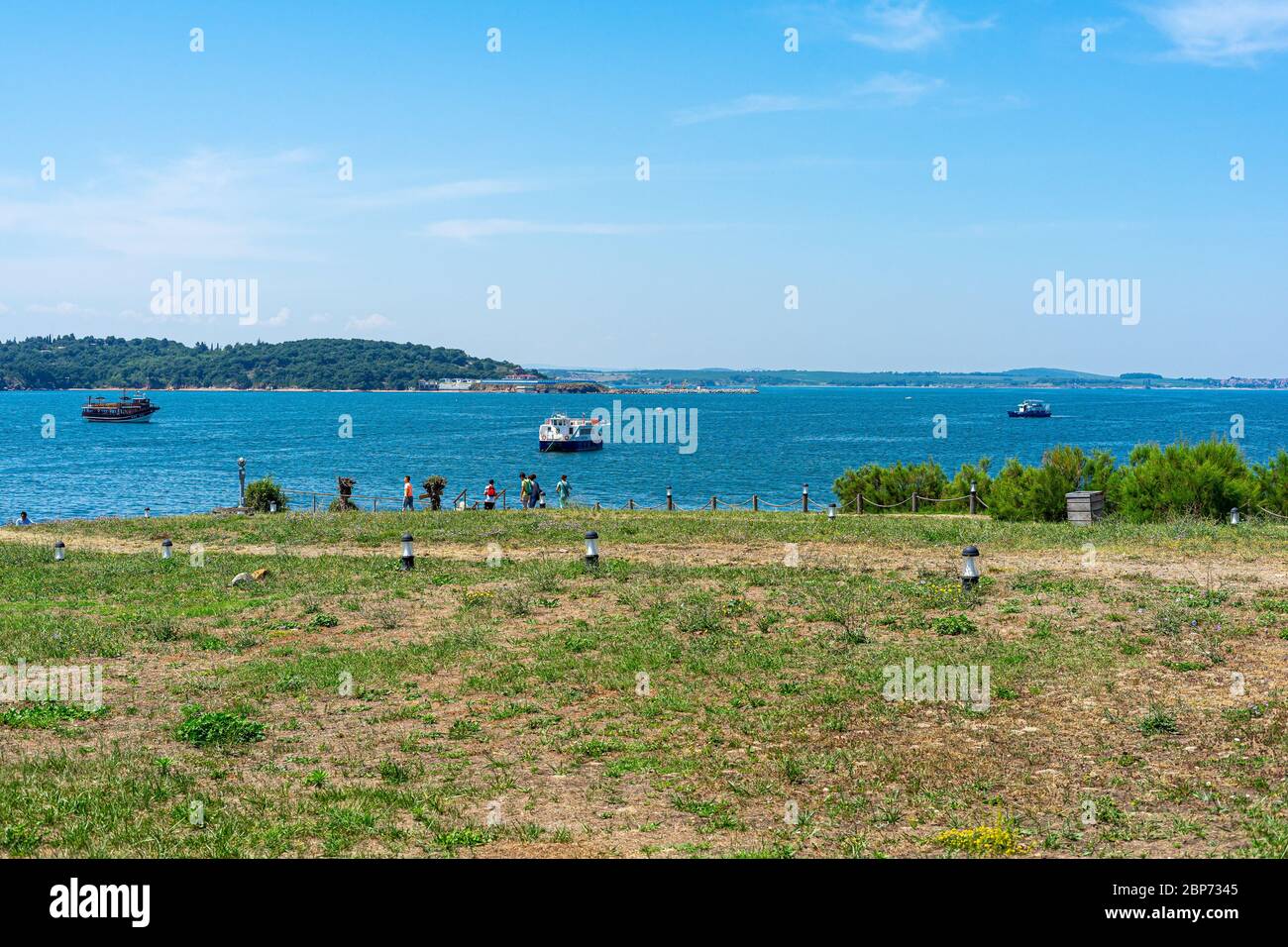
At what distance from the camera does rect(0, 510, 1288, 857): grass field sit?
938cm

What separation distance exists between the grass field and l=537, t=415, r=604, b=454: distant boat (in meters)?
89.4

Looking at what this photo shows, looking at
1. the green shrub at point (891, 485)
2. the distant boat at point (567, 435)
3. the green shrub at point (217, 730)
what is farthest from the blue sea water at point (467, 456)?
the green shrub at point (217, 730)

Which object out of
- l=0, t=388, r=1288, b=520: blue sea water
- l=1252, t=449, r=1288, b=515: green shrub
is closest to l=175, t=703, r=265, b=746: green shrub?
l=1252, t=449, r=1288, b=515: green shrub

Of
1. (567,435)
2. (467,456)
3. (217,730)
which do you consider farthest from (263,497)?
(467,456)

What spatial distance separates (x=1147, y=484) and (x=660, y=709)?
25545mm

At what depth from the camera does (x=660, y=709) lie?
43.3ft

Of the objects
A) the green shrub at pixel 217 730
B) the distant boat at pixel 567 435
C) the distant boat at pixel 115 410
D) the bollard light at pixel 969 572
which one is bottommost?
the green shrub at pixel 217 730

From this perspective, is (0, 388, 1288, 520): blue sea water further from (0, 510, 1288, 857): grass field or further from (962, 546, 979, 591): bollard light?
(962, 546, 979, 591): bollard light

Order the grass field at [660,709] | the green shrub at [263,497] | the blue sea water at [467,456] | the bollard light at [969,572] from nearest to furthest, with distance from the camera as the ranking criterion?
the grass field at [660,709] → the bollard light at [969,572] → the green shrub at [263,497] → the blue sea water at [467,456]

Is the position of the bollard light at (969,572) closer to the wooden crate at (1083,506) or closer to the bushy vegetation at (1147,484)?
the wooden crate at (1083,506)

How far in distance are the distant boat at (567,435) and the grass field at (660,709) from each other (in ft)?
293

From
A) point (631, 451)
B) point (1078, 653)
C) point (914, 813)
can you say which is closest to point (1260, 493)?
point (1078, 653)

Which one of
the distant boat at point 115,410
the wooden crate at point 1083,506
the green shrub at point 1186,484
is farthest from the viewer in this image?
the distant boat at point 115,410

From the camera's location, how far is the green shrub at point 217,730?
1228 cm
